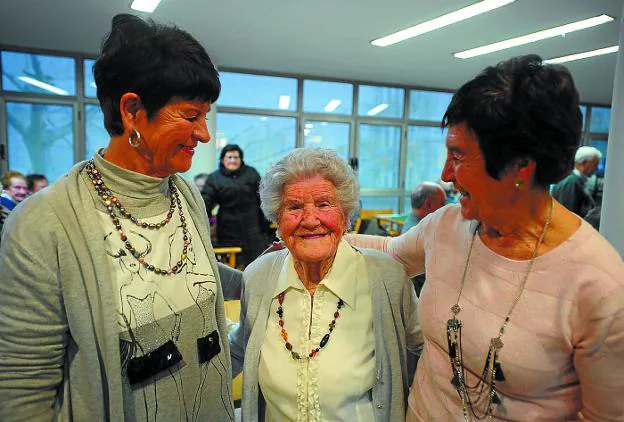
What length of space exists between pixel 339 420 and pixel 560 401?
609 millimetres

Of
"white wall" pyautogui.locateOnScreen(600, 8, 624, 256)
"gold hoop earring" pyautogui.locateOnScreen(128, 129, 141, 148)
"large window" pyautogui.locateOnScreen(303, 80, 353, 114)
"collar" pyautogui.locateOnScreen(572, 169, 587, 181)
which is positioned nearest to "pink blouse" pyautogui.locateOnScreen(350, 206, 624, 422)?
"gold hoop earring" pyautogui.locateOnScreen(128, 129, 141, 148)

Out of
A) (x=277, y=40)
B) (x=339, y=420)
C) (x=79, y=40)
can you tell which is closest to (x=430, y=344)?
(x=339, y=420)

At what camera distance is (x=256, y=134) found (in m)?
8.09

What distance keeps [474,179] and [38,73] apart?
7.41m

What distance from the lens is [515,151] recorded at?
926mm

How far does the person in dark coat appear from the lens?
4719 millimetres

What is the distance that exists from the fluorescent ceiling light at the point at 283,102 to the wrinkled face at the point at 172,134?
7151mm

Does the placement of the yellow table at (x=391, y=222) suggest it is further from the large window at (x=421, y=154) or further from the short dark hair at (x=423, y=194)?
the short dark hair at (x=423, y=194)

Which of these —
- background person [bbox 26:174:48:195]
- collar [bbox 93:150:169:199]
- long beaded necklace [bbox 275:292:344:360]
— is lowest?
long beaded necklace [bbox 275:292:344:360]

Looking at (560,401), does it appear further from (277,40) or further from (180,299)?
(277,40)

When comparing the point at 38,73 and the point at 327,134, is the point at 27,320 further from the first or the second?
the point at 327,134

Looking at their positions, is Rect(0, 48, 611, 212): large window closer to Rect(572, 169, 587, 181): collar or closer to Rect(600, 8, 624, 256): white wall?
Rect(572, 169, 587, 181): collar

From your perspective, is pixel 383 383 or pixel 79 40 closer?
pixel 383 383

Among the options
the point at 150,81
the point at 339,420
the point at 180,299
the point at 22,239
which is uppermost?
the point at 150,81
